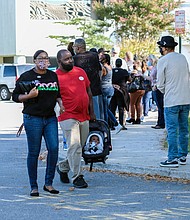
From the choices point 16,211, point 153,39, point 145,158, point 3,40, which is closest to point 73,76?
point 16,211

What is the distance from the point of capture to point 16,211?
26.0ft

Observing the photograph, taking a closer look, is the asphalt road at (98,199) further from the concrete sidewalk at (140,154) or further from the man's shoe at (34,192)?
the concrete sidewalk at (140,154)

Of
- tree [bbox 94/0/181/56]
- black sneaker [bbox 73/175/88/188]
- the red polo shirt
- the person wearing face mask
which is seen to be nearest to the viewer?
the person wearing face mask

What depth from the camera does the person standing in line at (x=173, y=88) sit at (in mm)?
10109

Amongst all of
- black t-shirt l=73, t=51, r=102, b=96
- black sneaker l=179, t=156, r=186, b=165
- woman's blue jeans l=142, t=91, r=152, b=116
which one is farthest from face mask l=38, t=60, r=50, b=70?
woman's blue jeans l=142, t=91, r=152, b=116

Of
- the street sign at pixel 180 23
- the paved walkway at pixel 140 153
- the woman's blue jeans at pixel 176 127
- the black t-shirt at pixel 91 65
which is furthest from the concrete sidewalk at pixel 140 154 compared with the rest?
→ the street sign at pixel 180 23

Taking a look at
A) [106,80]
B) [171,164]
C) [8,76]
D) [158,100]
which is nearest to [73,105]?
[171,164]

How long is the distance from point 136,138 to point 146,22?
81.4 ft

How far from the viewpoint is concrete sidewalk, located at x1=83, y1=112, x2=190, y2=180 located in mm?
10297

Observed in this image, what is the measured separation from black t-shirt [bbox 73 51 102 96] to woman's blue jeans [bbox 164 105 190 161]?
181cm

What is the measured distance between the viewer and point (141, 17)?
39.6 m

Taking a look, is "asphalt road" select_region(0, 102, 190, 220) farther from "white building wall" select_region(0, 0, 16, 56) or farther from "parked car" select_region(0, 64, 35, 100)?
"white building wall" select_region(0, 0, 16, 56)

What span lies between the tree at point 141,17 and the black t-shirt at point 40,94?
95.4 feet

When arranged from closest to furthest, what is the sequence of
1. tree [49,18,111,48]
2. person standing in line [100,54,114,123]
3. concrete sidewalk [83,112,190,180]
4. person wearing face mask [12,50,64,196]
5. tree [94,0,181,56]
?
1. person wearing face mask [12,50,64,196]
2. concrete sidewalk [83,112,190,180]
3. person standing in line [100,54,114,123]
4. tree [94,0,181,56]
5. tree [49,18,111,48]
